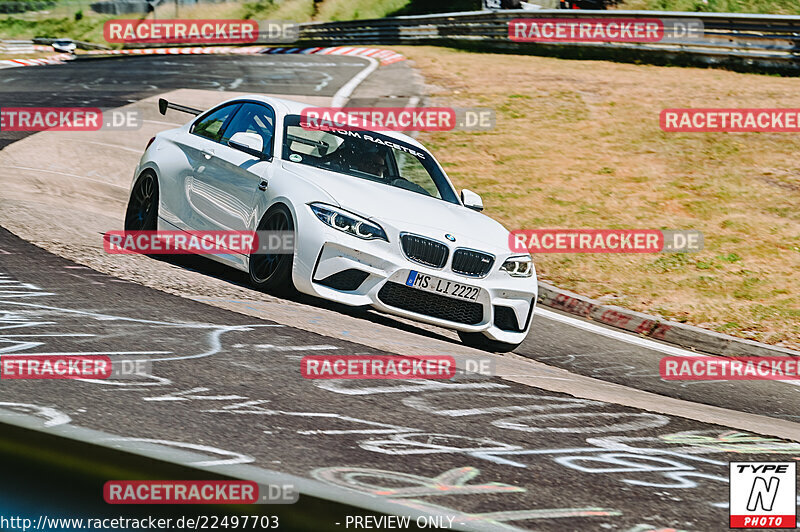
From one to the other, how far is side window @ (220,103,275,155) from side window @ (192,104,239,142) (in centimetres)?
11

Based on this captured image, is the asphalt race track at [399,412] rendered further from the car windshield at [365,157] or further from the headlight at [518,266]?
the car windshield at [365,157]

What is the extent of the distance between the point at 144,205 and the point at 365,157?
216cm

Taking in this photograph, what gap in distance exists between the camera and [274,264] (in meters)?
7.31

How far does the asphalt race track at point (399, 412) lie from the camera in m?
3.84

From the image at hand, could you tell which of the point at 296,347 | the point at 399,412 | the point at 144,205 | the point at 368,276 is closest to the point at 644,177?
the point at 144,205

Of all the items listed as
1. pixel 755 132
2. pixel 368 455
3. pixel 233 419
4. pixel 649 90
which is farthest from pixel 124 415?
pixel 649 90

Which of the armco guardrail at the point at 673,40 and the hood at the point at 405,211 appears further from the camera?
the armco guardrail at the point at 673,40

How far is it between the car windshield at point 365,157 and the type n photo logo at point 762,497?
→ 448cm

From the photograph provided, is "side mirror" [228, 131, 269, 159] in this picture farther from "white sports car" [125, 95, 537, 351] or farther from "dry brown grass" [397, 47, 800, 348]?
"dry brown grass" [397, 47, 800, 348]

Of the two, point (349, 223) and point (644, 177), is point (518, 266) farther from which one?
point (644, 177)

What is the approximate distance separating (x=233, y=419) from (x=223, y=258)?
3.55 m

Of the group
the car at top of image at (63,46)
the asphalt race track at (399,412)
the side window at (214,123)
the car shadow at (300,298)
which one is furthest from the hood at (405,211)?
the car at top of image at (63,46)

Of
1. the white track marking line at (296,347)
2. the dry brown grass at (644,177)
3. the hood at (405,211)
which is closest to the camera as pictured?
the white track marking line at (296,347)

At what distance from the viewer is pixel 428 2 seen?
5225 cm
